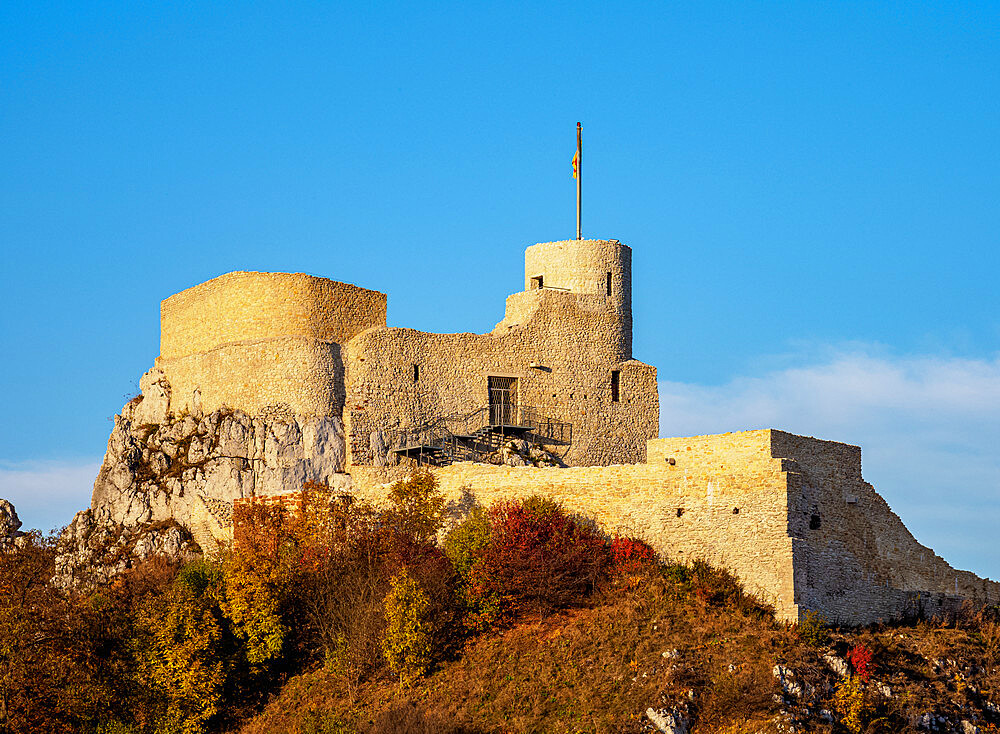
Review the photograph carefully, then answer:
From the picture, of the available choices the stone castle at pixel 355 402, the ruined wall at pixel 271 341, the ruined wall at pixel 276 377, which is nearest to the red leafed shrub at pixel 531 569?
the stone castle at pixel 355 402

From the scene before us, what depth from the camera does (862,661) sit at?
121ft

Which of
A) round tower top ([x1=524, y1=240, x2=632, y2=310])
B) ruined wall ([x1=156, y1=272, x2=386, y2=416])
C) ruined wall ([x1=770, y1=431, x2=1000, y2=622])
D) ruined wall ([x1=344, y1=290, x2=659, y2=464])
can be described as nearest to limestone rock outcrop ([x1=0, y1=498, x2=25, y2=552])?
ruined wall ([x1=156, y1=272, x2=386, y2=416])

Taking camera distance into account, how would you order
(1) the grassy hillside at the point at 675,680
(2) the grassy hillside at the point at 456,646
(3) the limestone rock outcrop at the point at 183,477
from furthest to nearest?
(3) the limestone rock outcrop at the point at 183,477 → (2) the grassy hillside at the point at 456,646 → (1) the grassy hillside at the point at 675,680

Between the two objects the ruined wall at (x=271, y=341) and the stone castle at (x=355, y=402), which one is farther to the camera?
the ruined wall at (x=271, y=341)

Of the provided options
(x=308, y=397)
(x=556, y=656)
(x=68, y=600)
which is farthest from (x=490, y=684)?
(x=308, y=397)

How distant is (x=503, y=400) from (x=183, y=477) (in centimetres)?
1141

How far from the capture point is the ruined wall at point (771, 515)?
1545 inches

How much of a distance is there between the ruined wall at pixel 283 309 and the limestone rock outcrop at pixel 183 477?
2.92 m

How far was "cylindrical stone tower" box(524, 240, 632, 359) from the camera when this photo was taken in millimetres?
56812

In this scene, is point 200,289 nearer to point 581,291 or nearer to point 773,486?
point 581,291

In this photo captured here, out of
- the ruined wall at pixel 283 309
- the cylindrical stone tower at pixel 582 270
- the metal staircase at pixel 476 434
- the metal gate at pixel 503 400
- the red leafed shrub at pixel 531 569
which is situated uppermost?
the cylindrical stone tower at pixel 582 270

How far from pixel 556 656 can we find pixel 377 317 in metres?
20.1

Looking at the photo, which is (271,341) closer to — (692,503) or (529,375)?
(529,375)

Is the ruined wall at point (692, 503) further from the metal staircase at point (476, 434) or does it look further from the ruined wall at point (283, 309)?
the ruined wall at point (283, 309)
